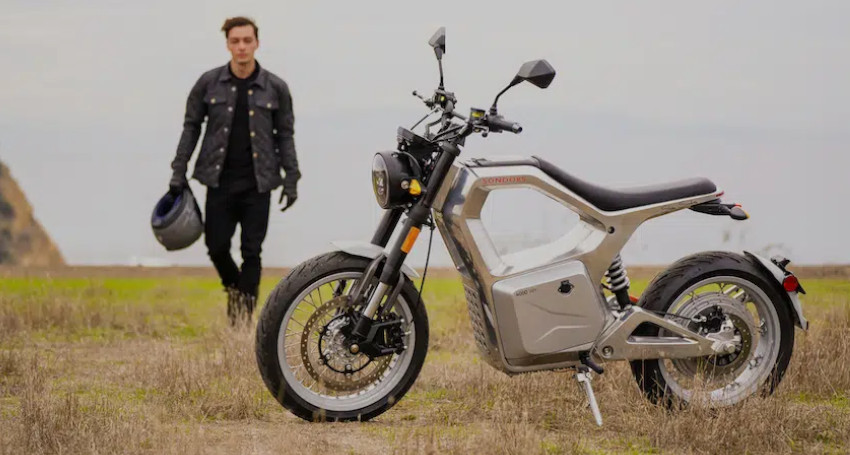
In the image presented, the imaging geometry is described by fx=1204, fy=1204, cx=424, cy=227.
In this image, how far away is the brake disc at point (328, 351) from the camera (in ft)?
20.2

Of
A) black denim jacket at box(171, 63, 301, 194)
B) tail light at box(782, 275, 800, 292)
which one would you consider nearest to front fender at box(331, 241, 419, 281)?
tail light at box(782, 275, 800, 292)

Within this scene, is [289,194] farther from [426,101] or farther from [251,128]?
[426,101]

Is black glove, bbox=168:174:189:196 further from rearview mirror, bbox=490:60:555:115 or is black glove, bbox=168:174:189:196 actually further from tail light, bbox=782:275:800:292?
tail light, bbox=782:275:800:292

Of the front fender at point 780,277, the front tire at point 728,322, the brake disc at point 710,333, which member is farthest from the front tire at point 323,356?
the front fender at point 780,277

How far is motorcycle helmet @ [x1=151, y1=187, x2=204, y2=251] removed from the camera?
10203 mm

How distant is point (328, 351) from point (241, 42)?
15.0 feet

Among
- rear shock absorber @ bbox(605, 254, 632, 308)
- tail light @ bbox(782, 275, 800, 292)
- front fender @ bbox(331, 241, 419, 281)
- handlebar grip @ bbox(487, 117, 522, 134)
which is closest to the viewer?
handlebar grip @ bbox(487, 117, 522, 134)

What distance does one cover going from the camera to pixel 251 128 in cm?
1006

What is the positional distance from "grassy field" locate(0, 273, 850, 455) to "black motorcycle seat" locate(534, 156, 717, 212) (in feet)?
3.49

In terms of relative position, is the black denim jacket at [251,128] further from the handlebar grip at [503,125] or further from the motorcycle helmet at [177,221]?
the handlebar grip at [503,125]

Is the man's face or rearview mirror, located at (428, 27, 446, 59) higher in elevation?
the man's face

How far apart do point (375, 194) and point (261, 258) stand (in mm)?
4312

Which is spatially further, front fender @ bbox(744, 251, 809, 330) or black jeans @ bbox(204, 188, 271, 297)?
black jeans @ bbox(204, 188, 271, 297)

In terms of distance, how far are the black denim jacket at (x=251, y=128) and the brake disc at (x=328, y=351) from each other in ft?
13.1
